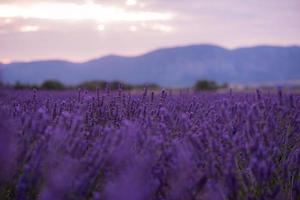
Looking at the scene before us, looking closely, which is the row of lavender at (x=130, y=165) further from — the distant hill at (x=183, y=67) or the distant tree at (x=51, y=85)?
the distant hill at (x=183, y=67)

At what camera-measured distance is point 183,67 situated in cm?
11156

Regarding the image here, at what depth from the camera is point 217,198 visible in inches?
79.5

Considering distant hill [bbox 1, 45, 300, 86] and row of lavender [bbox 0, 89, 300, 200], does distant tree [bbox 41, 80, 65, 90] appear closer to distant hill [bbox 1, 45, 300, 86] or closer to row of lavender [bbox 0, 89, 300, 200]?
row of lavender [bbox 0, 89, 300, 200]

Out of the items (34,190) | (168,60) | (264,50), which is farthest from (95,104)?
(264,50)

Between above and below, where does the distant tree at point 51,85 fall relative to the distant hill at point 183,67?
below

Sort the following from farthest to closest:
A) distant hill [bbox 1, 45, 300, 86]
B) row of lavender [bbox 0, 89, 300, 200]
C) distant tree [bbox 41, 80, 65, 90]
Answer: distant hill [bbox 1, 45, 300, 86] < distant tree [bbox 41, 80, 65, 90] < row of lavender [bbox 0, 89, 300, 200]

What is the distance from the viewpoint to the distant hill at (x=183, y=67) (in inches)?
4240

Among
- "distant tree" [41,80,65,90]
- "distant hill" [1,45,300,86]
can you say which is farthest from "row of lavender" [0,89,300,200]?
"distant hill" [1,45,300,86]

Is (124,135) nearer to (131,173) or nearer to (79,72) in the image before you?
(131,173)

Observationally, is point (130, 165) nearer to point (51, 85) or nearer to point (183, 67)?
point (51, 85)

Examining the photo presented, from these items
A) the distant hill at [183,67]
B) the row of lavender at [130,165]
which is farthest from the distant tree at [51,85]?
the distant hill at [183,67]

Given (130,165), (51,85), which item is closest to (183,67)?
(51,85)

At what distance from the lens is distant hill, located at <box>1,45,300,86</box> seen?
10769 cm

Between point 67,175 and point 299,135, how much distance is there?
195 cm
